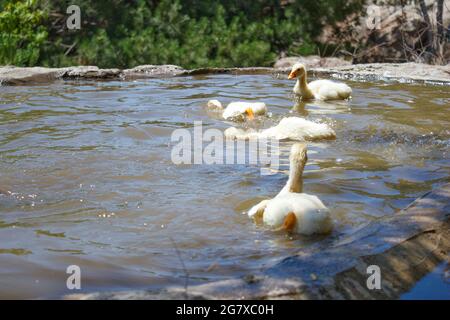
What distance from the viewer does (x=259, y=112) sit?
8.78m

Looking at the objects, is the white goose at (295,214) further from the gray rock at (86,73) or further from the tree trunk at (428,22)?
the tree trunk at (428,22)

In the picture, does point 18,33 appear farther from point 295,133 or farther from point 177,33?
point 295,133

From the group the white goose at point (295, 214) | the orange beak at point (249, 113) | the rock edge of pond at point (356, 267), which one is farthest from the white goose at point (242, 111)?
the rock edge of pond at point (356, 267)

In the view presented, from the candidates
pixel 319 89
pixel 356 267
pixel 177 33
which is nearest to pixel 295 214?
pixel 356 267

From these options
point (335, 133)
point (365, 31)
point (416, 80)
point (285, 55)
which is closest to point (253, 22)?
point (285, 55)

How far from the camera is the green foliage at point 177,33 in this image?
52.1 feet

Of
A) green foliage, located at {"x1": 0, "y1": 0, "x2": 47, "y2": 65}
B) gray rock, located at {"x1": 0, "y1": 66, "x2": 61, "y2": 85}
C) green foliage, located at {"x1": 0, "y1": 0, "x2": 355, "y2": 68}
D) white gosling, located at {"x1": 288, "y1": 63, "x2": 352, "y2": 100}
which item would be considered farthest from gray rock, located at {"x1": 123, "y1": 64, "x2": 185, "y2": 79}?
green foliage, located at {"x1": 0, "y1": 0, "x2": 355, "y2": 68}

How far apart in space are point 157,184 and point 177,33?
1134cm

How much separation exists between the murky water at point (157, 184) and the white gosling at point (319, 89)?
23cm

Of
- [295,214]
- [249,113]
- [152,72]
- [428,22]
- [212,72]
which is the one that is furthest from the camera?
[428,22]

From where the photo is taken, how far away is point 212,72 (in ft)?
42.4

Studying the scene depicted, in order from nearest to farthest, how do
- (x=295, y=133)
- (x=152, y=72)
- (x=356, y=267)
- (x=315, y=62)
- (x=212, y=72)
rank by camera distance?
(x=356, y=267), (x=295, y=133), (x=152, y=72), (x=212, y=72), (x=315, y=62)

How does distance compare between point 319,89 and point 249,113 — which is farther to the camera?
point 319,89

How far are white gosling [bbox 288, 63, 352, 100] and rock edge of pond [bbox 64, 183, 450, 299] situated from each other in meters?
5.71
